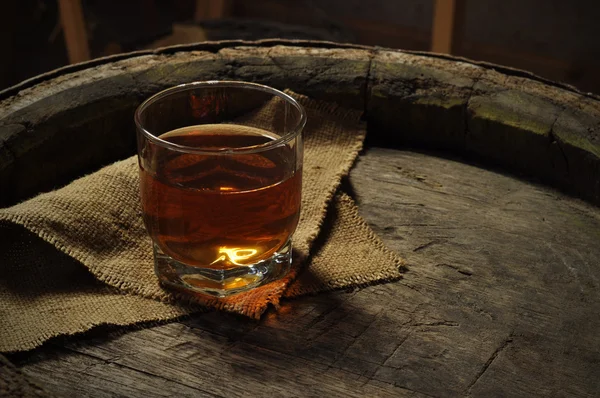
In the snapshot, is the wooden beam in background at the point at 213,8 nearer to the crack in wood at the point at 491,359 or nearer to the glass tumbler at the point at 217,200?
the glass tumbler at the point at 217,200

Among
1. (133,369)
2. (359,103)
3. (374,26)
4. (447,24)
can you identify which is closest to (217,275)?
(133,369)

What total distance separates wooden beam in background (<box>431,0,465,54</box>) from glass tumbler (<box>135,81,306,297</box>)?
109 cm

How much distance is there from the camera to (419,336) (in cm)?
83

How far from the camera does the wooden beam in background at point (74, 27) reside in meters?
2.09

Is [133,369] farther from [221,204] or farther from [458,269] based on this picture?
[458,269]

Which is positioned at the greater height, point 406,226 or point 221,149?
point 221,149

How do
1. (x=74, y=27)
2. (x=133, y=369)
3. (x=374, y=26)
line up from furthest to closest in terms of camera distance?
(x=374, y=26) < (x=74, y=27) < (x=133, y=369)

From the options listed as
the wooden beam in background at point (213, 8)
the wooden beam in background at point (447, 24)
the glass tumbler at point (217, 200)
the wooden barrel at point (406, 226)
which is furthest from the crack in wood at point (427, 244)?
the wooden beam in background at point (213, 8)

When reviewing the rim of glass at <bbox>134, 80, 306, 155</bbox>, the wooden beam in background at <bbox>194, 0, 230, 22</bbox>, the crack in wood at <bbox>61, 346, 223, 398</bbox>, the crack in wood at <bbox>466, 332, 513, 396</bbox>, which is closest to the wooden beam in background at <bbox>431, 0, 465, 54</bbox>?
the wooden beam in background at <bbox>194, 0, 230, 22</bbox>

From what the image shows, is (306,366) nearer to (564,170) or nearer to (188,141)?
(188,141)

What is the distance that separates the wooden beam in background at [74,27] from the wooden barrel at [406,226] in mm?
932

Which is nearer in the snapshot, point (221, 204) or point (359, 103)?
point (221, 204)

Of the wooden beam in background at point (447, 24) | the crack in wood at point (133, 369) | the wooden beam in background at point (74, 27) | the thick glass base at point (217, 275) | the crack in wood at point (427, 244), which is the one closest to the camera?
the crack in wood at point (133, 369)

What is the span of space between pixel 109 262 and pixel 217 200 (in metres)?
0.20
